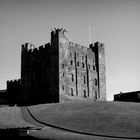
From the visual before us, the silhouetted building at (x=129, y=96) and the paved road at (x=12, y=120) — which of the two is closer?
the paved road at (x=12, y=120)

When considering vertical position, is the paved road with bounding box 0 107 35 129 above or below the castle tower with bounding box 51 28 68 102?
below

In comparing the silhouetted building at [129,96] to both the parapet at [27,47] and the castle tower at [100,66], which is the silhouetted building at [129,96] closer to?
the castle tower at [100,66]

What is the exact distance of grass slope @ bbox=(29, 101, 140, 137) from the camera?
3248 centimetres

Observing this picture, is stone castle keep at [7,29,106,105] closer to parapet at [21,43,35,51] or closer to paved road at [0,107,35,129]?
parapet at [21,43,35,51]

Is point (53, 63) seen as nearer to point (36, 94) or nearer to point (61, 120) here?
point (36, 94)

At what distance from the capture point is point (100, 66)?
77.2 m

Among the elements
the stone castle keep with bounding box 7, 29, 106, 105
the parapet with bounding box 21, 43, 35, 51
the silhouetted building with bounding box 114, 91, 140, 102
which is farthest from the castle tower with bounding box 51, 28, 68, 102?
the silhouetted building with bounding box 114, 91, 140, 102

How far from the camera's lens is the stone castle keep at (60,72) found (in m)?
67.0

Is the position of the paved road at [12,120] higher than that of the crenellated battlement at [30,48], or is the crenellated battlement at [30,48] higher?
the crenellated battlement at [30,48]

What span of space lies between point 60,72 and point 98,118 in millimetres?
29757

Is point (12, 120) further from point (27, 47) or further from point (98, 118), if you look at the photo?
point (27, 47)

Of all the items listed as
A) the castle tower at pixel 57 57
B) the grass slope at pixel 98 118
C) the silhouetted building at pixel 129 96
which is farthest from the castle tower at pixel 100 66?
the grass slope at pixel 98 118

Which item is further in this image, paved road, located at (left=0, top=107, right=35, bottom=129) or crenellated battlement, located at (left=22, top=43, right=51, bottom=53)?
crenellated battlement, located at (left=22, top=43, right=51, bottom=53)

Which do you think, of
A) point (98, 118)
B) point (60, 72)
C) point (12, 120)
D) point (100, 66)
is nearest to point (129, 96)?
point (100, 66)
